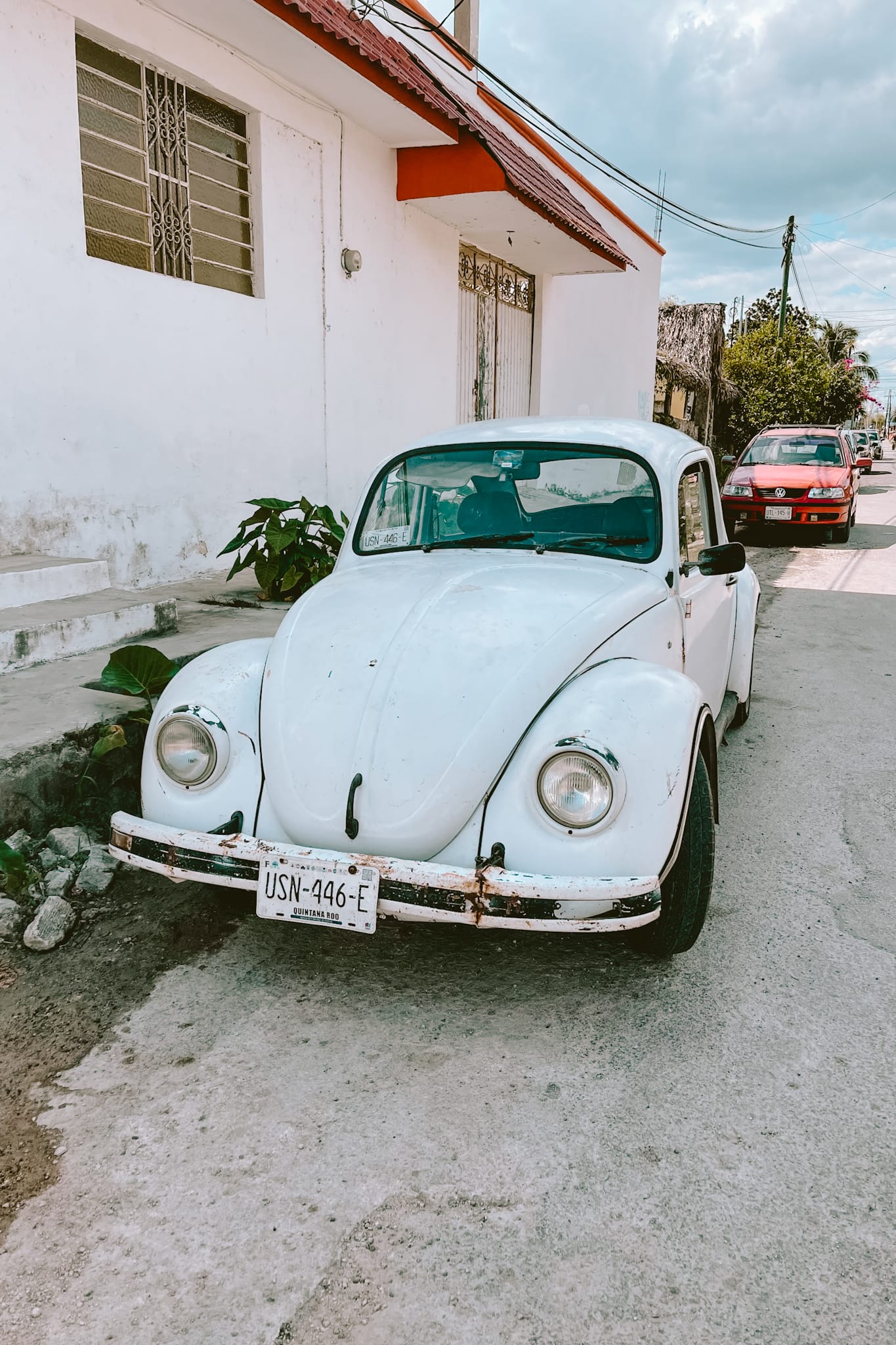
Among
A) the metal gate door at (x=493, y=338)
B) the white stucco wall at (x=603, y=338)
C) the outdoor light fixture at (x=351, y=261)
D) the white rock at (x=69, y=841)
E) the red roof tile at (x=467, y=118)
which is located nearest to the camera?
the white rock at (x=69, y=841)

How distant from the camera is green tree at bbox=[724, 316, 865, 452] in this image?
88.4 feet

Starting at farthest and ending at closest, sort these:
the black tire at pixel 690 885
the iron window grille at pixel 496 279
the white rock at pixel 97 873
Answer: the iron window grille at pixel 496 279, the white rock at pixel 97 873, the black tire at pixel 690 885

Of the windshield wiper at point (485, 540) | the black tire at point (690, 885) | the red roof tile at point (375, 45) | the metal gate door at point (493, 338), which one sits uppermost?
the red roof tile at point (375, 45)

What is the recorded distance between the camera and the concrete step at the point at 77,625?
14.6 ft

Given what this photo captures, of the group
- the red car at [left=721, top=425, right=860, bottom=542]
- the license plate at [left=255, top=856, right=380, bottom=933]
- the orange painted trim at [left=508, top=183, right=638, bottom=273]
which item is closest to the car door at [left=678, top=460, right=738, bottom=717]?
the license plate at [left=255, top=856, right=380, bottom=933]

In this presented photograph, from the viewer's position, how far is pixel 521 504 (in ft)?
12.0

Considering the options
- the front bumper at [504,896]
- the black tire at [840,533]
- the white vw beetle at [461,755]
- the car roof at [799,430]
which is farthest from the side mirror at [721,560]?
the car roof at [799,430]

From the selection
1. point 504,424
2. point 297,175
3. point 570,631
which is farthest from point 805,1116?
point 297,175

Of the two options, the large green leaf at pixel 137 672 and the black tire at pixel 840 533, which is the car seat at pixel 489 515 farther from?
the black tire at pixel 840 533

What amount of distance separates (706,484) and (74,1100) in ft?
11.1

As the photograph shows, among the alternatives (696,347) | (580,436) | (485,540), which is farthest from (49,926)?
(696,347)

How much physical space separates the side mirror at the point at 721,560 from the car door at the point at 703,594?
0.03 m

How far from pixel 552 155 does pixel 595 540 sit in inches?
427

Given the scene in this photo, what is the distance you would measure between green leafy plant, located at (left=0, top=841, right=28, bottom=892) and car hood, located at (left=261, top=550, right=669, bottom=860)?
1037 millimetres
